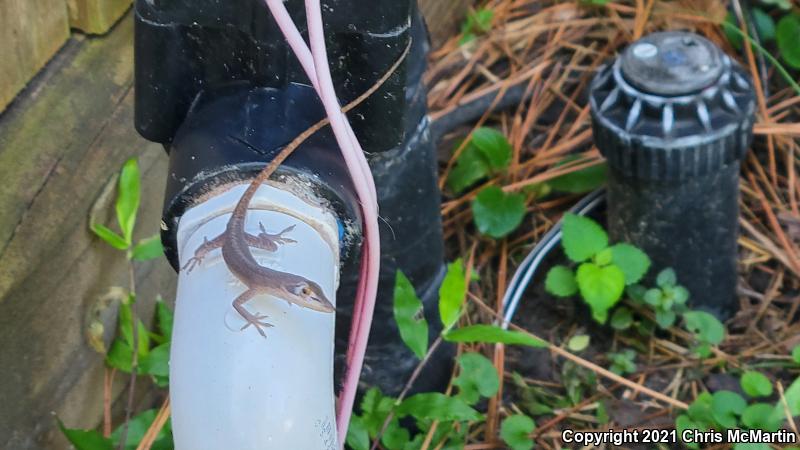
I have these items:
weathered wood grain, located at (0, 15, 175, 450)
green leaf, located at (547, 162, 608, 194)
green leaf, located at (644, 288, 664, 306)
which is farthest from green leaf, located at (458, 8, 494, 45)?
weathered wood grain, located at (0, 15, 175, 450)

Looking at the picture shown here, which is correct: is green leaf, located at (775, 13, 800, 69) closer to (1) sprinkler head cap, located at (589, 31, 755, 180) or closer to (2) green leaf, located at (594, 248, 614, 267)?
(1) sprinkler head cap, located at (589, 31, 755, 180)

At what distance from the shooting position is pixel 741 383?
1488mm

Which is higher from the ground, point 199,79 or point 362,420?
point 199,79

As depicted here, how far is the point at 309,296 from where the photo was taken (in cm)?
78

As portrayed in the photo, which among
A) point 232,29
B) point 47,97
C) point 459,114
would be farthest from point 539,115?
point 232,29

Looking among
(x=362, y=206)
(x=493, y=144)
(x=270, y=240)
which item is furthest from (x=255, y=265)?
(x=493, y=144)

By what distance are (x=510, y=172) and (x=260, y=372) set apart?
1.28 meters

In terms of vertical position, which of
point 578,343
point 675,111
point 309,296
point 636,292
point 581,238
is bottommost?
point 578,343

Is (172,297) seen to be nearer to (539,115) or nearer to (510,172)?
(510,172)

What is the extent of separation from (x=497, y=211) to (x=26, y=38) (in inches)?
36.8

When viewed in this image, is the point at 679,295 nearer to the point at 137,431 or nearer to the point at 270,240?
the point at 137,431

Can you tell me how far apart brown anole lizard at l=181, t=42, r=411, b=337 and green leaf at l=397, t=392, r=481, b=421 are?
0.50 metres

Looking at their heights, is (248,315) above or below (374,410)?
above

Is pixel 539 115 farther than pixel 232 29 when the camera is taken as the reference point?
Yes
